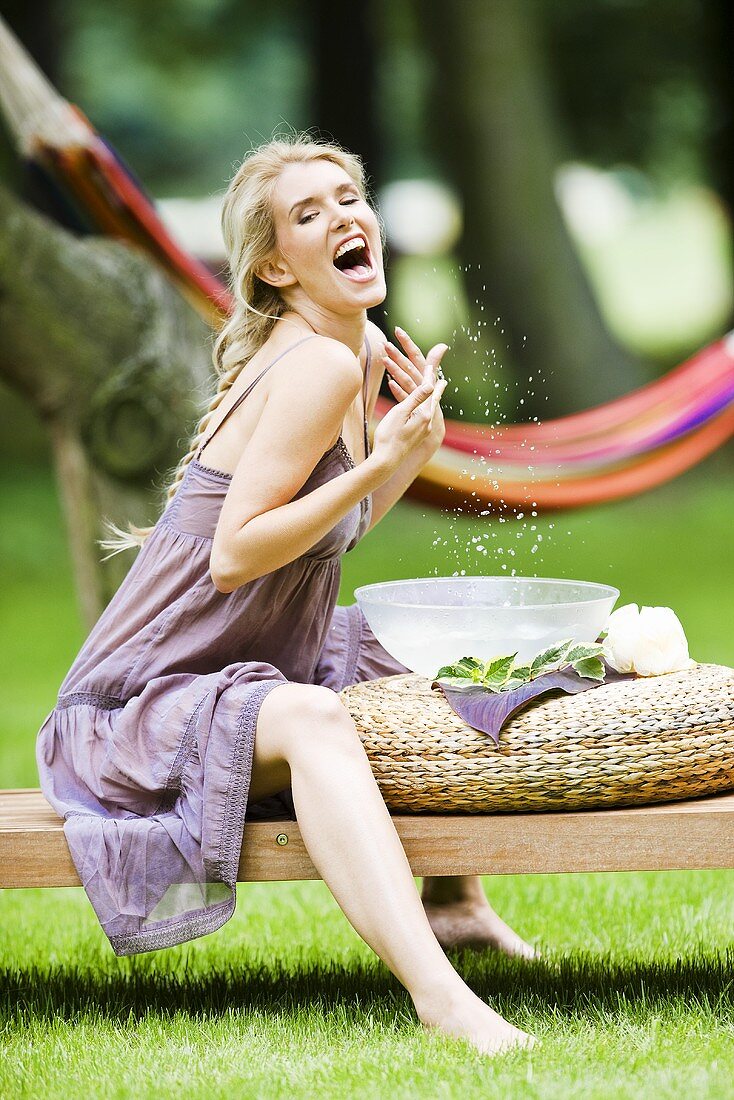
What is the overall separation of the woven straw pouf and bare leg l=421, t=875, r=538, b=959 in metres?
0.55

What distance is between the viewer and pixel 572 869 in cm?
192

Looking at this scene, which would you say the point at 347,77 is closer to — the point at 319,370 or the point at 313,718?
the point at 319,370

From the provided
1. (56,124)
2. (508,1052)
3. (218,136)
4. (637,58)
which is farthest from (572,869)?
(218,136)

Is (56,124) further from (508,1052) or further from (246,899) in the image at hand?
(508,1052)

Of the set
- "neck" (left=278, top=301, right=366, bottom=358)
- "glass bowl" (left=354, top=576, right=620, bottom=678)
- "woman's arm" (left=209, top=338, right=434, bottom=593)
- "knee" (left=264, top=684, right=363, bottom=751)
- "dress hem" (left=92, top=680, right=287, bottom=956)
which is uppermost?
"neck" (left=278, top=301, right=366, bottom=358)

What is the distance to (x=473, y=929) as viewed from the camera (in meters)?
2.46

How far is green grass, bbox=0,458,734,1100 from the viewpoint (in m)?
1.80

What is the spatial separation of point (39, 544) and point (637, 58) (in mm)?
5972

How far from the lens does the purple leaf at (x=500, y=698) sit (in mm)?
1940

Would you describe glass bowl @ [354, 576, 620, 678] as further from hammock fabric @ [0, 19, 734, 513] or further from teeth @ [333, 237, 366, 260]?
hammock fabric @ [0, 19, 734, 513]

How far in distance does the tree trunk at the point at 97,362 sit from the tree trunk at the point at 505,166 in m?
4.40

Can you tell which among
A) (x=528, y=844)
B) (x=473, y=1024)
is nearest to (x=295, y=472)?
(x=528, y=844)

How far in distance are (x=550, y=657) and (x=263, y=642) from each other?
443mm

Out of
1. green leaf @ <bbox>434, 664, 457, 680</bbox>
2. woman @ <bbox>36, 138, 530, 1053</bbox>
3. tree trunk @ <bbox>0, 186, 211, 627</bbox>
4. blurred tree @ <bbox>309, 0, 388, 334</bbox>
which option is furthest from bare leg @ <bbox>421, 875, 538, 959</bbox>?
blurred tree @ <bbox>309, 0, 388, 334</bbox>
